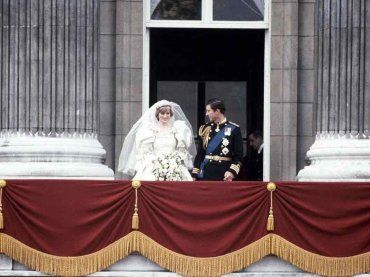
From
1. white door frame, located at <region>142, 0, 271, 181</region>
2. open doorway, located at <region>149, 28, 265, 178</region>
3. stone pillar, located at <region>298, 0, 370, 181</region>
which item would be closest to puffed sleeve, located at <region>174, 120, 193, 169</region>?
stone pillar, located at <region>298, 0, 370, 181</region>

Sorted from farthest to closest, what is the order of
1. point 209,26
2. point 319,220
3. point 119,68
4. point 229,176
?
point 209,26 < point 119,68 < point 229,176 < point 319,220

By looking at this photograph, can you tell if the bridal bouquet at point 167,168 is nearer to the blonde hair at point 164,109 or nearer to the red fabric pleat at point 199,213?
the blonde hair at point 164,109

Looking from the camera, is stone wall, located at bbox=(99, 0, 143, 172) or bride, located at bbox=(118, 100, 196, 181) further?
stone wall, located at bbox=(99, 0, 143, 172)

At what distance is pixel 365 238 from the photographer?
20.9 meters

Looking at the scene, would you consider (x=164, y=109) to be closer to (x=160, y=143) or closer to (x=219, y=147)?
(x=160, y=143)


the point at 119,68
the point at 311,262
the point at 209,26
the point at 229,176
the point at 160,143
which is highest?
the point at 209,26

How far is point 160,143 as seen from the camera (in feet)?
76.1

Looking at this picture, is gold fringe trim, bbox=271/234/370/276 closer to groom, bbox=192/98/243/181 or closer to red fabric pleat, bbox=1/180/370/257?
red fabric pleat, bbox=1/180/370/257

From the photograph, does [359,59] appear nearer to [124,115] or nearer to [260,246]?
[260,246]

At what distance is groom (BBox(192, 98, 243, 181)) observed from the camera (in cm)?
2306

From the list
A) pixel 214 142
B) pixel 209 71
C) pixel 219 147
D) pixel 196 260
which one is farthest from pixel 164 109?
pixel 209 71

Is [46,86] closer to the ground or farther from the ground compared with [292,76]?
closer to the ground

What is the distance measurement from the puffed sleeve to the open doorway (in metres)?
3.44

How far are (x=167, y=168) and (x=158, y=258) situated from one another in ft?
8.23
